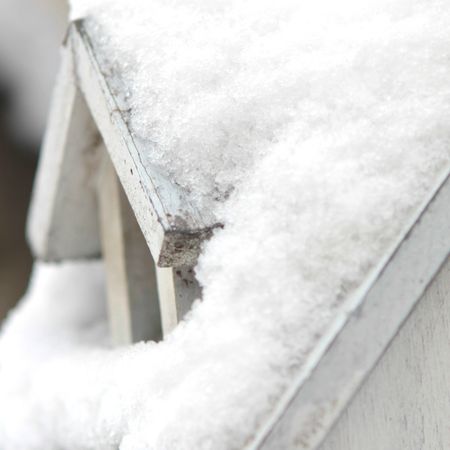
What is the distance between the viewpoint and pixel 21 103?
13.2 ft

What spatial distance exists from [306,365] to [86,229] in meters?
0.73

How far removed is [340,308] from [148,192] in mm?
210

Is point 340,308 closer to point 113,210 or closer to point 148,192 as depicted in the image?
point 148,192

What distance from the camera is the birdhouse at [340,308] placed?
1.99ft

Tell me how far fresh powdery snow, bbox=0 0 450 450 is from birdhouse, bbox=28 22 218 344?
0.9 inches

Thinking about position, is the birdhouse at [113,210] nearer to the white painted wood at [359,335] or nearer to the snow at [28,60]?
the white painted wood at [359,335]

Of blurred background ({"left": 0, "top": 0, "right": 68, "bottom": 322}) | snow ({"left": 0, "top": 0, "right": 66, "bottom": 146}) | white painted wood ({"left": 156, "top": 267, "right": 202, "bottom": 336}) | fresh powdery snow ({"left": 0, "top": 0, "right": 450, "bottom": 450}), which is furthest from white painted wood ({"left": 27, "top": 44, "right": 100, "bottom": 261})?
snow ({"left": 0, "top": 0, "right": 66, "bottom": 146})

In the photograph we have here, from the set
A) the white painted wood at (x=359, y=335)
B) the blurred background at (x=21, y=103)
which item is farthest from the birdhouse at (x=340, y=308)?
the blurred background at (x=21, y=103)

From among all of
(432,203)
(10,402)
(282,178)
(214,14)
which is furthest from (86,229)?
(432,203)

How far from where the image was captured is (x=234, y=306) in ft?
2.14

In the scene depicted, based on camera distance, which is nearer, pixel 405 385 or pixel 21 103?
pixel 405 385

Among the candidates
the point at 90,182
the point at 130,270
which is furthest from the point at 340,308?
the point at 90,182

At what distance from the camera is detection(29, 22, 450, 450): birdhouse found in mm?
607

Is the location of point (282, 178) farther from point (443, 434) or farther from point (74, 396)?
point (74, 396)
